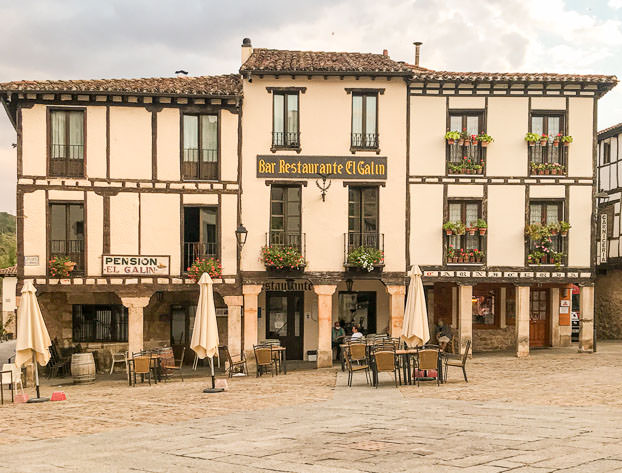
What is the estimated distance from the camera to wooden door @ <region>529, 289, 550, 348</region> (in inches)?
1059

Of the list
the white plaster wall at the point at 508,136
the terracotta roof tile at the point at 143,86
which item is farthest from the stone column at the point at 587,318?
the terracotta roof tile at the point at 143,86

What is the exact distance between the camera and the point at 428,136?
2308 cm

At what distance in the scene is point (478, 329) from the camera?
86.1 ft

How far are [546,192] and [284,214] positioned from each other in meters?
8.82

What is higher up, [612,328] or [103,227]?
[103,227]

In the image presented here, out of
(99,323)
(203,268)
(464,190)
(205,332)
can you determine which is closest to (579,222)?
(464,190)

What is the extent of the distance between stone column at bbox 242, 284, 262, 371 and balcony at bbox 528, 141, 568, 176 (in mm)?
10052

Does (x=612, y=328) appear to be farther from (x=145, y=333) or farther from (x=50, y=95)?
(x=50, y=95)

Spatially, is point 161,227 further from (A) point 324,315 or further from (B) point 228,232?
(A) point 324,315

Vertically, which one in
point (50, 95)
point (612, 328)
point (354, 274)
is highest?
point (50, 95)

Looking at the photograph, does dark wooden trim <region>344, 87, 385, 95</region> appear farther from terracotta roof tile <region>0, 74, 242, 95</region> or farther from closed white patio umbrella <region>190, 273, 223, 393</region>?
closed white patio umbrella <region>190, 273, 223, 393</region>

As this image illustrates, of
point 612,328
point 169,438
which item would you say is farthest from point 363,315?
point 169,438

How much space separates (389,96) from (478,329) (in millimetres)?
9540

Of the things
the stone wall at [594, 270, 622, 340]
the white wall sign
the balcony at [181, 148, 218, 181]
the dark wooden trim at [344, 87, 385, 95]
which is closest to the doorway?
the balcony at [181, 148, 218, 181]
